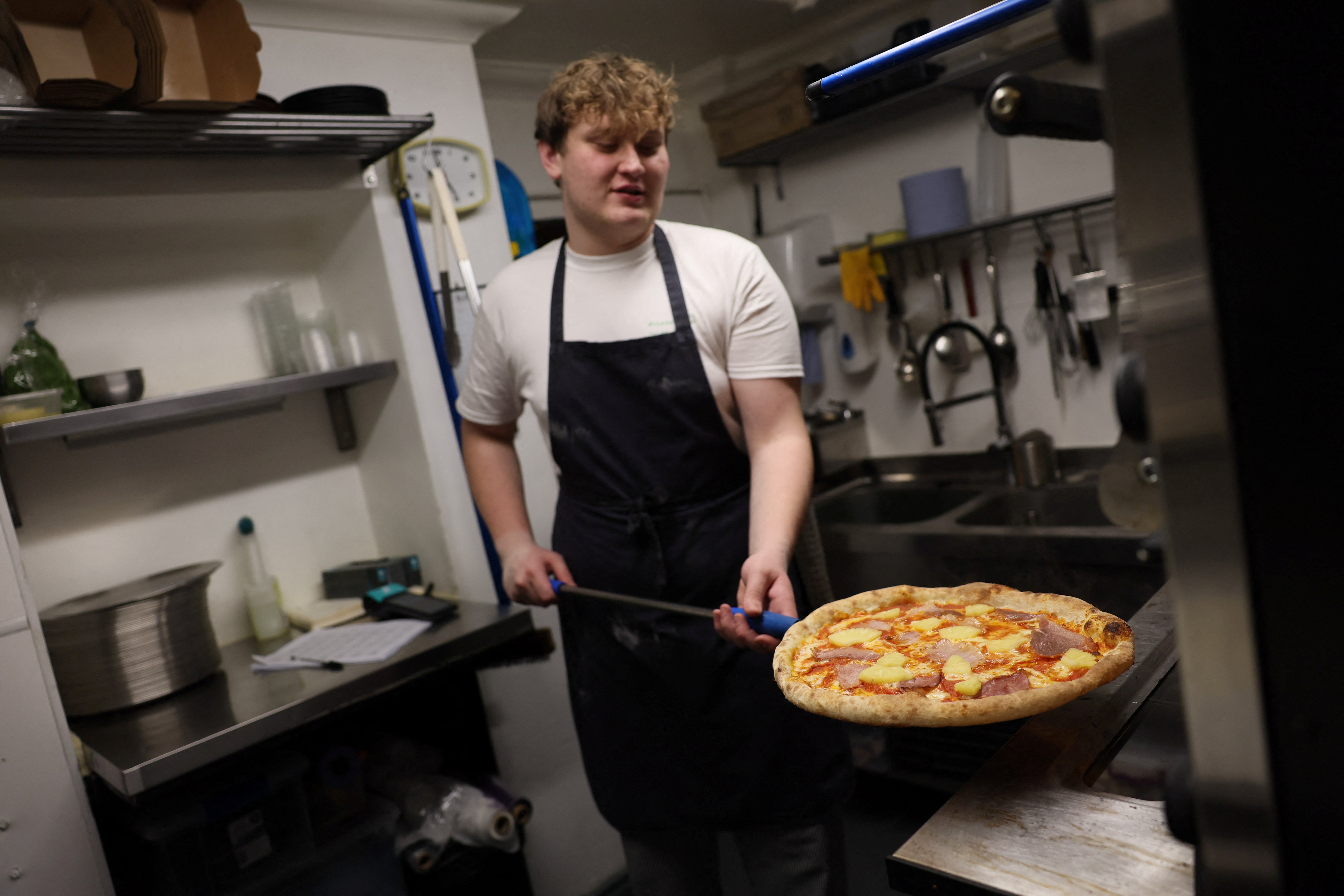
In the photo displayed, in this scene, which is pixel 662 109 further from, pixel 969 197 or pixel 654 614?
pixel 969 197

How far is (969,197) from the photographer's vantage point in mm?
3566

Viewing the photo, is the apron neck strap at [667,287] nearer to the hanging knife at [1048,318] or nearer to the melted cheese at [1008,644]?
the melted cheese at [1008,644]

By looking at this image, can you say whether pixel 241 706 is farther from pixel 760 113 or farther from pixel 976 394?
pixel 760 113

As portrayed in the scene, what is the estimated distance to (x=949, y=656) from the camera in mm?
1248

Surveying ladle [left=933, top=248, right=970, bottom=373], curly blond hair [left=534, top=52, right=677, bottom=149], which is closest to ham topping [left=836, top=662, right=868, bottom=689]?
curly blond hair [left=534, top=52, right=677, bottom=149]

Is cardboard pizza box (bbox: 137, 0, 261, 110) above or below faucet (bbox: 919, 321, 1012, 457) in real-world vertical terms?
above

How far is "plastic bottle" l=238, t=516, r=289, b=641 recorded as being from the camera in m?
2.48

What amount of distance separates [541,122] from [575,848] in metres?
2.13

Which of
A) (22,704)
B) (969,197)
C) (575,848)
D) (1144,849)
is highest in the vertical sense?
(969,197)

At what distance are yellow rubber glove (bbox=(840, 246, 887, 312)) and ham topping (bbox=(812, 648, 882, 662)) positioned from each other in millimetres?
2609

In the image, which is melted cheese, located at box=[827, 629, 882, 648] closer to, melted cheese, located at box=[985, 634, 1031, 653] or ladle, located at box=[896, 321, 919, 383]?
melted cheese, located at box=[985, 634, 1031, 653]

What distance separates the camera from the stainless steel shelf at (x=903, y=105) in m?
3.08

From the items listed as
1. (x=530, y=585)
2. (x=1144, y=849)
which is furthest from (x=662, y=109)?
(x=1144, y=849)

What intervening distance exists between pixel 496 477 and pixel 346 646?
1.98ft
